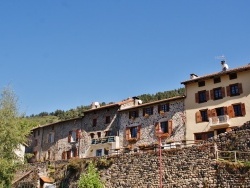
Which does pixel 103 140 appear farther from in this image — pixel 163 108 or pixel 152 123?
pixel 163 108

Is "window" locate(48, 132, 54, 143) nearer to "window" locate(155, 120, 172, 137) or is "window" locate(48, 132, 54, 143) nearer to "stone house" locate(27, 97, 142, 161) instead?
"stone house" locate(27, 97, 142, 161)

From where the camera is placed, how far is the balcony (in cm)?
3725

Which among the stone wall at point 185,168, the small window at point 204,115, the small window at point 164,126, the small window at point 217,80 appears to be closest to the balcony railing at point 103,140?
the small window at point 164,126

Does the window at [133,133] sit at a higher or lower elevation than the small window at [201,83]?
lower

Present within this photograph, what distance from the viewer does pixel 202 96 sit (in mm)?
40406

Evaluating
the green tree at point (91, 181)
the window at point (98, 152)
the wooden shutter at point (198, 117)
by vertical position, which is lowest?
the green tree at point (91, 181)

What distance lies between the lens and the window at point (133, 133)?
45.0 m

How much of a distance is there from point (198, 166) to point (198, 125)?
1175cm

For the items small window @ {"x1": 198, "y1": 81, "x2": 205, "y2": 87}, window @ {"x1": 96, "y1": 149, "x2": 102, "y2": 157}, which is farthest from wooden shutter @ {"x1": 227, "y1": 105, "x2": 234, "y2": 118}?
window @ {"x1": 96, "y1": 149, "x2": 102, "y2": 157}

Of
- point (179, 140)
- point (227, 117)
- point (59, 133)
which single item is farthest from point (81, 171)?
point (59, 133)

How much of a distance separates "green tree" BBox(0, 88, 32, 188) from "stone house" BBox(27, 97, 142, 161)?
12.7 meters

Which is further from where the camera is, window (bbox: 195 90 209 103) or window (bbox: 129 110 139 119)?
window (bbox: 129 110 139 119)

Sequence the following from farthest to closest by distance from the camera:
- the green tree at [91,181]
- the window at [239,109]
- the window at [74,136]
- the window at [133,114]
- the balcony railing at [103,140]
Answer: the window at [74,136] → the balcony railing at [103,140] → the window at [133,114] → the window at [239,109] → the green tree at [91,181]

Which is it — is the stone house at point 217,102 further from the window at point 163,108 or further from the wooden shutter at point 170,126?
the window at point 163,108
